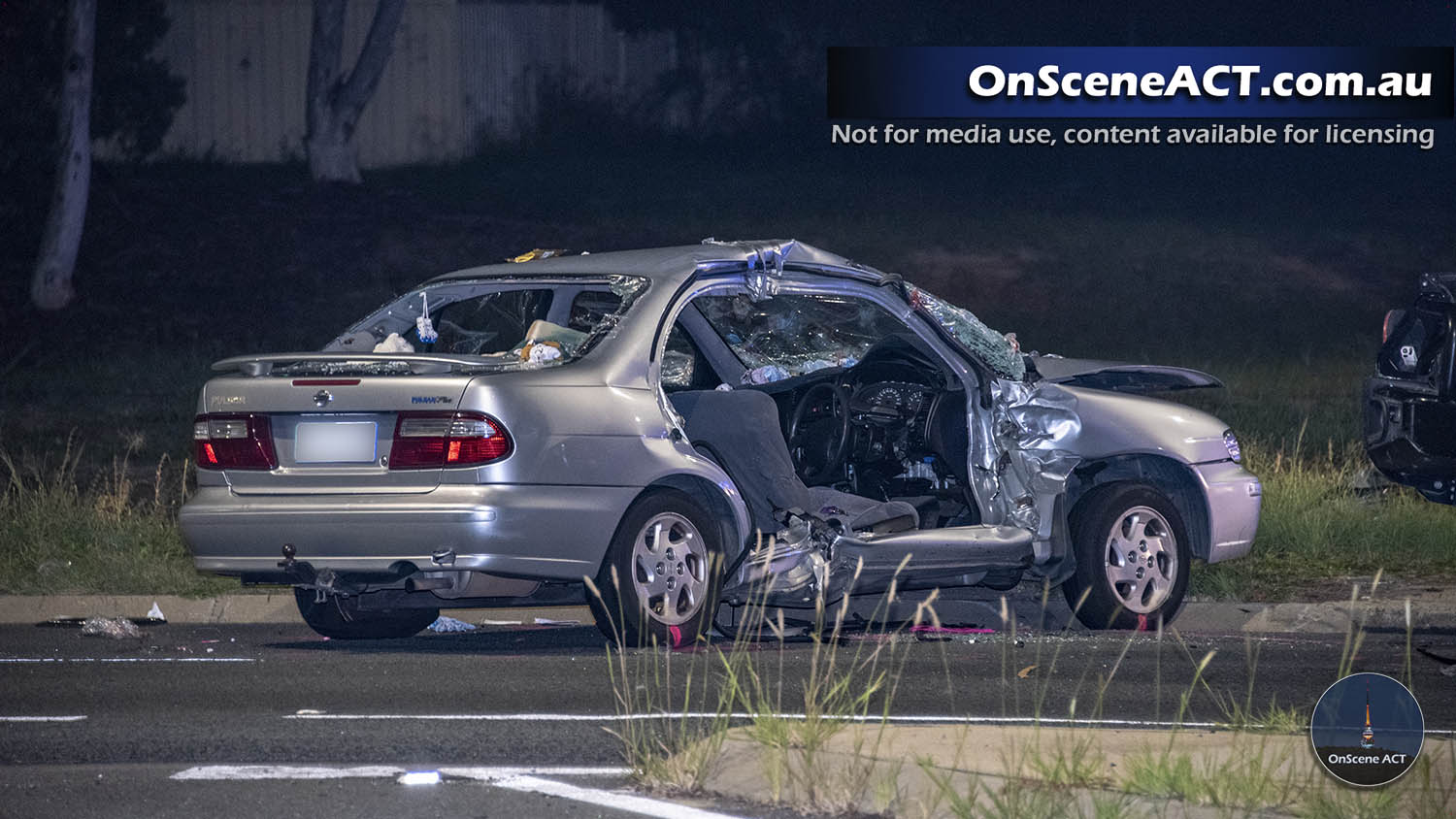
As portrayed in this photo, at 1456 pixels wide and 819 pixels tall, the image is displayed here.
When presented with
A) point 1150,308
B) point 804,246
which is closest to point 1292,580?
point 804,246

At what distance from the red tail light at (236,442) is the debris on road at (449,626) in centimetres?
190

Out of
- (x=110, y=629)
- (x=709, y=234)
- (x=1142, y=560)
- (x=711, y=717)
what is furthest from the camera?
(x=709, y=234)

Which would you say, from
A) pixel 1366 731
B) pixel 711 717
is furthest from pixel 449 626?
pixel 1366 731

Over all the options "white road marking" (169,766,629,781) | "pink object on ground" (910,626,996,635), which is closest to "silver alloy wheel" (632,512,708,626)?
"pink object on ground" (910,626,996,635)

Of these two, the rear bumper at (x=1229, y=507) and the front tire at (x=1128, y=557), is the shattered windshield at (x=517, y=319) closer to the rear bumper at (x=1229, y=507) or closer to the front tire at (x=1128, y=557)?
the front tire at (x=1128, y=557)

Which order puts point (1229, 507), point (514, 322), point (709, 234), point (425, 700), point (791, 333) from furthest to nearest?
point (709, 234), point (791, 333), point (514, 322), point (1229, 507), point (425, 700)

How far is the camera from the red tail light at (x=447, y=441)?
798 centimetres

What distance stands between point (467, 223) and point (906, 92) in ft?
37.9

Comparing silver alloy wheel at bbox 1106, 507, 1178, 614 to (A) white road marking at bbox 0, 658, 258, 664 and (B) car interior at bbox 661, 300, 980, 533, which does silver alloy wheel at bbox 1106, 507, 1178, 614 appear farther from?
(A) white road marking at bbox 0, 658, 258, 664

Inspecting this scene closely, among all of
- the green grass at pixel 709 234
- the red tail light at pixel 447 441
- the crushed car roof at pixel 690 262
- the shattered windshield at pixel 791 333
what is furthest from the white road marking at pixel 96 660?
the green grass at pixel 709 234

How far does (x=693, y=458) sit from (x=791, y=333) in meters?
1.71

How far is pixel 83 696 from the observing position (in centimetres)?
781

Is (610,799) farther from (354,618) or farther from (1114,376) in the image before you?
(1114,376)

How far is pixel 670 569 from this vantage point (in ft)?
27.8
